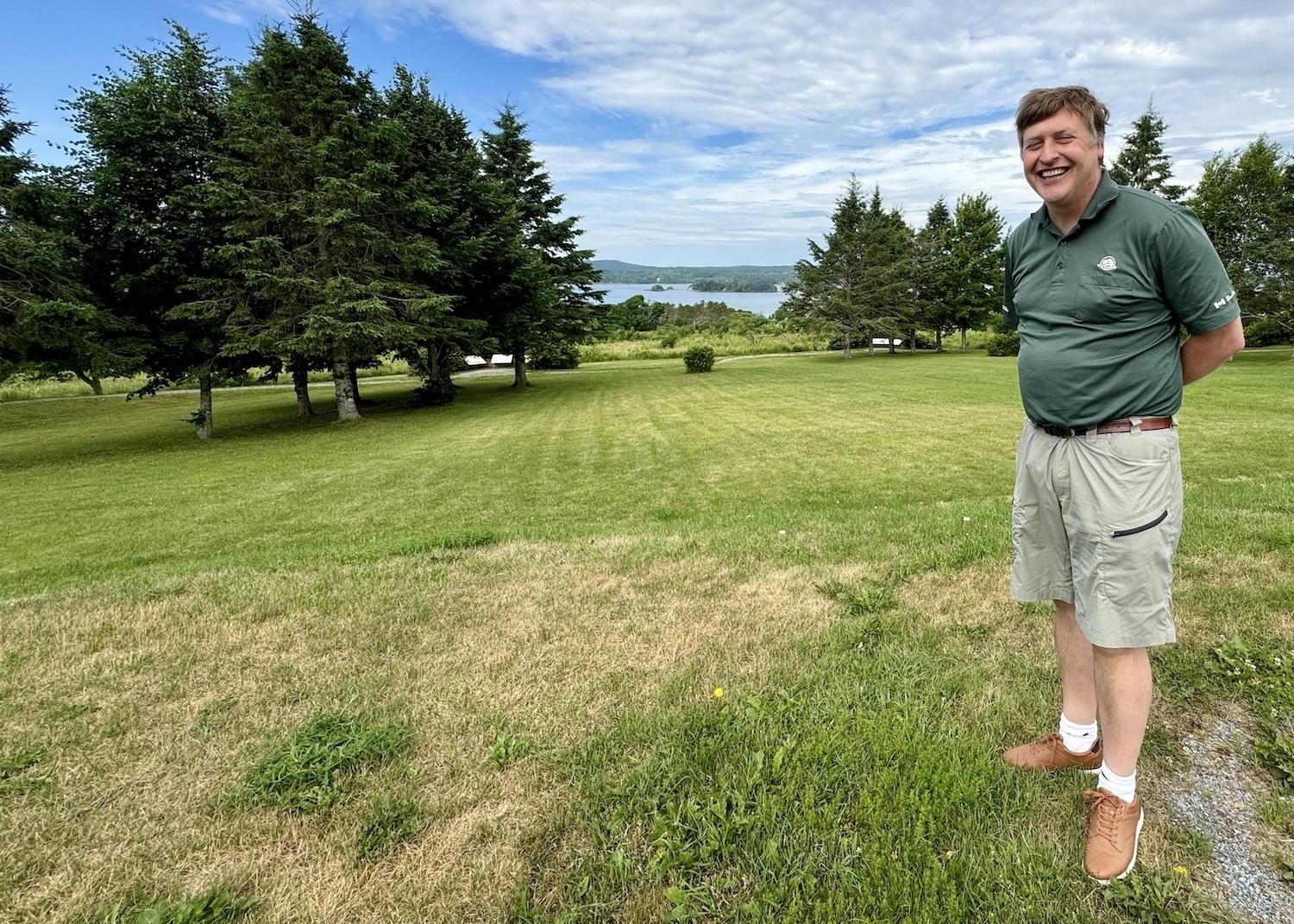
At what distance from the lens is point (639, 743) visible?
234cm

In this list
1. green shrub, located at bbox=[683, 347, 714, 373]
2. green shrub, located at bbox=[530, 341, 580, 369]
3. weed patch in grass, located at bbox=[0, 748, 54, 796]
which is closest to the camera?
weed patch in grass, located at bbox=[0, 748, 54, 796]

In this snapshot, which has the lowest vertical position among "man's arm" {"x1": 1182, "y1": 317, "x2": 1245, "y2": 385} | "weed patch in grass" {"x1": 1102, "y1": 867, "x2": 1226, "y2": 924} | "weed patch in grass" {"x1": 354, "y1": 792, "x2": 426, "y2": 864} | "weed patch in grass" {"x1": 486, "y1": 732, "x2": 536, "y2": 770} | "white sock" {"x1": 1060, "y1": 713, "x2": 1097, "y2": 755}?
"weed patch in grass" {"x1": 1102, "y1": 867, "x2": 1226, "y2": 924}

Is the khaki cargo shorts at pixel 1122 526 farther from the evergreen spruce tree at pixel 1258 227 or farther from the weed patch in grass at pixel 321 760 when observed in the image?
the evergreen spruce tree at pixel 1258 227

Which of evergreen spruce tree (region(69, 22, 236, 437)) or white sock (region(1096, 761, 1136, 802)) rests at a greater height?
evergreen spruce tree (region(69, 22, 236, 437))

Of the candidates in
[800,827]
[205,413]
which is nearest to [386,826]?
[800,827]

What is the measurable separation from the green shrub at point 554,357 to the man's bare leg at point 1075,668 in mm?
24824

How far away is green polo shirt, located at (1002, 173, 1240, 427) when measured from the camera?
1662mm

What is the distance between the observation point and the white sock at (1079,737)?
6.84 feet

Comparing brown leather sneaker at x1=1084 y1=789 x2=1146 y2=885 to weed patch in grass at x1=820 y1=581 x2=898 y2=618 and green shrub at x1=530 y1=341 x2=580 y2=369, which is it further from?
green shrub at x1=530 y1=341 x2=580 y2=369

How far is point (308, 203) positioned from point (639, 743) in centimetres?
1793

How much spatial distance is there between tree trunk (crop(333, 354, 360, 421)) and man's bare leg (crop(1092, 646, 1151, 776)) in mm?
19413

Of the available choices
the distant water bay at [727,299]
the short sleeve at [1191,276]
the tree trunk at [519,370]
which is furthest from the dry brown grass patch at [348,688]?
the distant water bay at [727,299]

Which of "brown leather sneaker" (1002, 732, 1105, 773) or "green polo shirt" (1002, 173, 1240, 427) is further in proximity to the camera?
"brown leather sneaker" (1002, 732, 1105, 773)

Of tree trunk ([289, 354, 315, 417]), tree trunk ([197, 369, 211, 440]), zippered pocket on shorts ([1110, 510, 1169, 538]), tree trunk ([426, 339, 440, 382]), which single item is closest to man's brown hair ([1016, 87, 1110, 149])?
zippered pocket on shorts ([1110, 510, 1169, 538])
